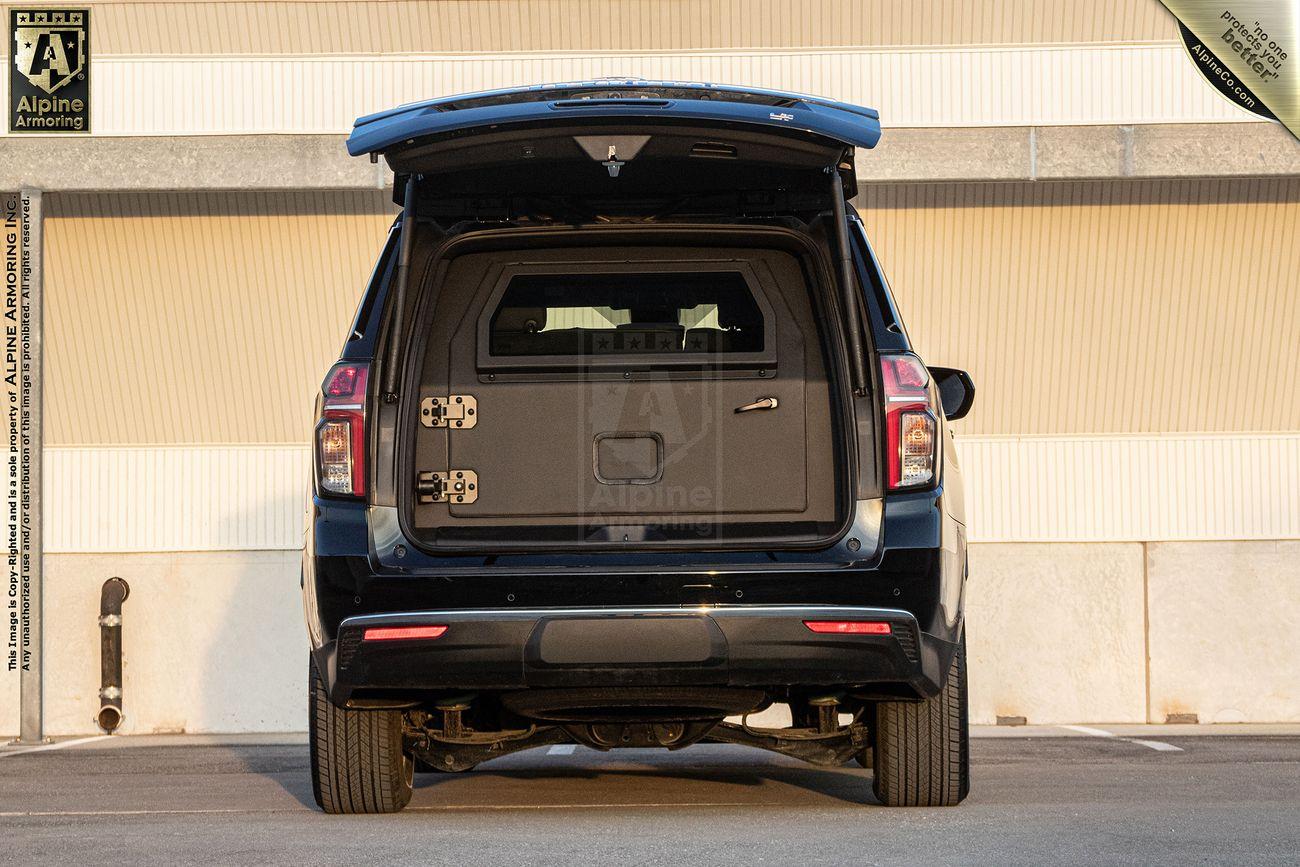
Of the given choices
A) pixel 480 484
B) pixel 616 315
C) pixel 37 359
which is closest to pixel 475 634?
pixel 480 484

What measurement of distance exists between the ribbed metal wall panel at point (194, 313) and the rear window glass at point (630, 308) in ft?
26.4

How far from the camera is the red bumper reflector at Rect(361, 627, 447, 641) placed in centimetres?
470

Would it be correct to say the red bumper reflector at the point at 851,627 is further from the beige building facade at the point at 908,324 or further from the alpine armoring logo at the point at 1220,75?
the alpine armoring logo at the point at 1220,75

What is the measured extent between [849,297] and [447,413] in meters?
1.23

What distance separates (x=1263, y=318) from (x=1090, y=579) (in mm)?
2495

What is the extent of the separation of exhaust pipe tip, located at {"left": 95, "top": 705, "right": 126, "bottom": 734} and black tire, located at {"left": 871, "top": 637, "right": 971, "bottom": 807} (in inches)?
352

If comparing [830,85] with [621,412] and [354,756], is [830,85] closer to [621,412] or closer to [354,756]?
[621,412]

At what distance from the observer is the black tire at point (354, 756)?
17.9 feet

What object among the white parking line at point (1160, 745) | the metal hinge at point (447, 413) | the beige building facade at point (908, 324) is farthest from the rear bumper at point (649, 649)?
the beige building facade at point (908, 324)

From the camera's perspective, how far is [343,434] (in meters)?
4.92

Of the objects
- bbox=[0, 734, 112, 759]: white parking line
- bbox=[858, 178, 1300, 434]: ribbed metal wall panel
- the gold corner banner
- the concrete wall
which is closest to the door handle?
bbox=[0, 734, 112, 759]: white parking line

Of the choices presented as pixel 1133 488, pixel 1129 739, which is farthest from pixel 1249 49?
pixel 1129 739

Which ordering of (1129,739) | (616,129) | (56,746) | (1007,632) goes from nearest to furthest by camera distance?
(616,129)
(1129,739)
(56,746)
(1007,632)

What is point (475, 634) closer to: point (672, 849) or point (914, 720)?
point (672, 849)
